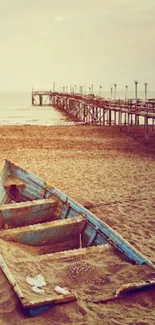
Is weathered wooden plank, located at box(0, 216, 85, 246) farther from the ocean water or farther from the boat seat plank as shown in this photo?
the ocean water

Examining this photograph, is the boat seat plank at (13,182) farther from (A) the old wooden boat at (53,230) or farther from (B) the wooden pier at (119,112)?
(B) the wooden pier at (119,112)

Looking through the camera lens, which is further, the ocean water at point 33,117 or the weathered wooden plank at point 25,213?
the ocean water at point 33,117

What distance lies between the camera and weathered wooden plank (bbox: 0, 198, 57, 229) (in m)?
6.66

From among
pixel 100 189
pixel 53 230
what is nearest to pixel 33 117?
pixel 100 189

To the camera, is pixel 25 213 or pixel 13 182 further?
pixel 13 182

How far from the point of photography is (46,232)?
5.96m

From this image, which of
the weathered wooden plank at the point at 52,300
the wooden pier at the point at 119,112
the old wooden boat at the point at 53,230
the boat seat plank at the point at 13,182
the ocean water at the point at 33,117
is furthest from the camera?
the ocean water at the point at 33,117

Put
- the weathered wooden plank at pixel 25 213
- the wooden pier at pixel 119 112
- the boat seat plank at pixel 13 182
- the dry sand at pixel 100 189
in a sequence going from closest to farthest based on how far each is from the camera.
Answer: the dry sand at pixel 100 189, the weathered wooden plank at pixel 25 213, the boat seat plank at pixel 13 182, the wooden pier at pixel 119 112

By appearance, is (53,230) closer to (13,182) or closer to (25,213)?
(25,213)

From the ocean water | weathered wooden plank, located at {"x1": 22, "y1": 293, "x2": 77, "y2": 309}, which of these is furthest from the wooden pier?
weathered wooden plank, located at {"x1": 22, "y1": 293, "x2": 77, "y2": 309}

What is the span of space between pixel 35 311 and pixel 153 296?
4.45 feet

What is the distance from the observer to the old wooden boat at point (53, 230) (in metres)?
5.09


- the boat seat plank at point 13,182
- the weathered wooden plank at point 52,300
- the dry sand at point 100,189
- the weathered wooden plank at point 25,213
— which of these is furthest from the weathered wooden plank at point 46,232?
the boat seat plank at point 13,182

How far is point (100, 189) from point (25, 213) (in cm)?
423
